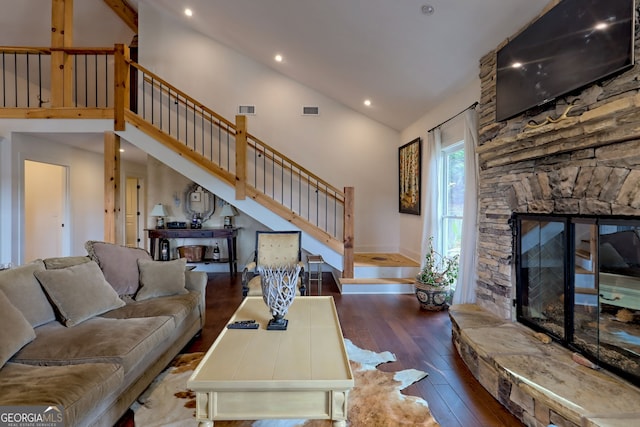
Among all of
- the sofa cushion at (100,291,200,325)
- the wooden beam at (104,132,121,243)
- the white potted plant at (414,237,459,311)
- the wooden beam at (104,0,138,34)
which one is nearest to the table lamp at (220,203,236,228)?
the wooden beam at (104,132,121,243)

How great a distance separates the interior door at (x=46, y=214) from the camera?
19.9 ft

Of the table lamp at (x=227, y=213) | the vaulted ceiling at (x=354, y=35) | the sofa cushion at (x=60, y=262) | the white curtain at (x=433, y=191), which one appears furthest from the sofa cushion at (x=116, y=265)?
the white curtain at (x=433, y=191)

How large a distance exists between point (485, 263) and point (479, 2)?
2384mm

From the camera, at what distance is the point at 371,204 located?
665 centimetres

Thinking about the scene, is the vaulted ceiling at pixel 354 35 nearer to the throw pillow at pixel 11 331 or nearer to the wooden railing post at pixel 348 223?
the wooden railing post at pixel 348 223

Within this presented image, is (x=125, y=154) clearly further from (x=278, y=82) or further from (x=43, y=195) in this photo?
(x=278, y=82)

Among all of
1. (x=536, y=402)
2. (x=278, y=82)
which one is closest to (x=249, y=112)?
(x=278, y=82)

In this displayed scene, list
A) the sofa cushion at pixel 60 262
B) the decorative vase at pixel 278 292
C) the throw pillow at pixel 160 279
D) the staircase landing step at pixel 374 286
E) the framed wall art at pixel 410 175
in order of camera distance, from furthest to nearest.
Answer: the framed wall art at pixel 410 175 < the staircase landing step at pixel 374 286 < the throw pillow at pixel 160 279 < the sofa cushion at pixel 60 262 < the decorative vase at pixel 278 292

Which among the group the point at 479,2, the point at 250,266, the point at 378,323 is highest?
the point at 479,2

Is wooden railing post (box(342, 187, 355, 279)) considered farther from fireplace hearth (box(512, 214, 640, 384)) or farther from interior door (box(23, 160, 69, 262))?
interior door (box(23, 160, 69, 262))

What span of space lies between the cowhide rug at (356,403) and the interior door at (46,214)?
506 centimetres

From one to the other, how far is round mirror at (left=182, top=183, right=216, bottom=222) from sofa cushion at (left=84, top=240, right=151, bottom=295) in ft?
10.4

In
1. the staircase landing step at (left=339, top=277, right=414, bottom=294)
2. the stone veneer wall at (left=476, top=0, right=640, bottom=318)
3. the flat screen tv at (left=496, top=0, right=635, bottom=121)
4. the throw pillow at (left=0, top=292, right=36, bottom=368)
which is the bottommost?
the staircase landing step at (left=339, top=277, right=414, bottom=294)

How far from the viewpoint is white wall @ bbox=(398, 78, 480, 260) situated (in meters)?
4.00
